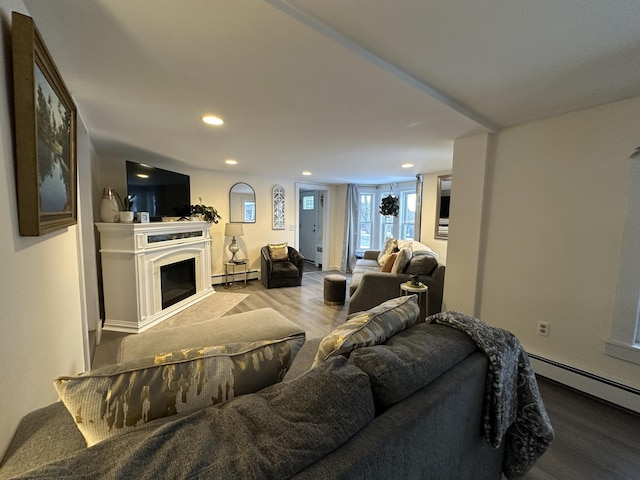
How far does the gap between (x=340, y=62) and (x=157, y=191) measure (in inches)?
127

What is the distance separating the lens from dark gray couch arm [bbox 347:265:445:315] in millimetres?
3000

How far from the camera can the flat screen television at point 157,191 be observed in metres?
3.26

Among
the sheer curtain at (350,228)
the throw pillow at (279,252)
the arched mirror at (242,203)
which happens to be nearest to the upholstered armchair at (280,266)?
the throw pillow at (279,252)

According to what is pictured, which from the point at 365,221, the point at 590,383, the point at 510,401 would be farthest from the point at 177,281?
the point at 590,383

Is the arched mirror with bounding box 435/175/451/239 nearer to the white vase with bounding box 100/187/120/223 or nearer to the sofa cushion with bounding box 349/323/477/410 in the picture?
the sofa cushion with bounding box 349/323/477/410

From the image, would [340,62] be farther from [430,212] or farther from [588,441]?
[430,212]

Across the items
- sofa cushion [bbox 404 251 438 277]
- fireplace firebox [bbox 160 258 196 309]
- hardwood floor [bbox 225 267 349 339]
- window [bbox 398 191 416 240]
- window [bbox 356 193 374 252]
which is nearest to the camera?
sofa cushion [bbox 404 251 438 277]

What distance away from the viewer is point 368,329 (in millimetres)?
1098

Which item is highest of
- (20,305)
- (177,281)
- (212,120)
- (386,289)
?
(212,120)

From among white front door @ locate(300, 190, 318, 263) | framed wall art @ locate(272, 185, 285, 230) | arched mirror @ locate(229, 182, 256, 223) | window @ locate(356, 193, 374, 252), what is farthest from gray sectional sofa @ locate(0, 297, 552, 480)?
white front door @ locate(300, 190, 318, 263)

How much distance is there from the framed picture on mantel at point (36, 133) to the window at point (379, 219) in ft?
16.9

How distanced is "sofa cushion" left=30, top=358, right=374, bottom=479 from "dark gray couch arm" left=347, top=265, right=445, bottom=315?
7.93 feet

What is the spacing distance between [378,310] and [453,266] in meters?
1.75

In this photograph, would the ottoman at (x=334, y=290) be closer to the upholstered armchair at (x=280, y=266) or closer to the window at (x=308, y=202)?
the upholstered armchair at (x=280, y=266)
